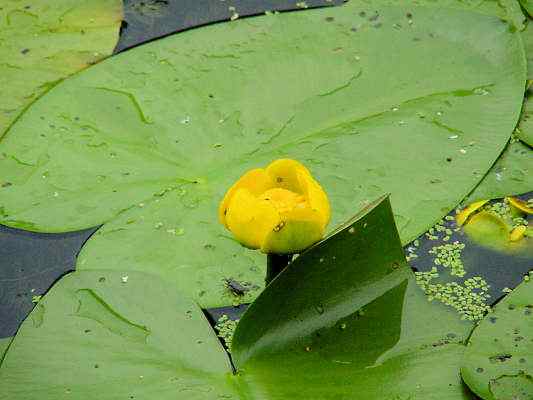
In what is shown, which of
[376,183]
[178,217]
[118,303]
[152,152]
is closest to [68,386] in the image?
[118,303]

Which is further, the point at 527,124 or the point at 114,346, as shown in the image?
the point at 527,124

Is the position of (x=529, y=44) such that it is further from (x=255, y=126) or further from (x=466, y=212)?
(x=255, y=126)

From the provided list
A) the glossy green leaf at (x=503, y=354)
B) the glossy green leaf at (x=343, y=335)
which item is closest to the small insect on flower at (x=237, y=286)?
the glossy green leaf at (x=343, y=335)

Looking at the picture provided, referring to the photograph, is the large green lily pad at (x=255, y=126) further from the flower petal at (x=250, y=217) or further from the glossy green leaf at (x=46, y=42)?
the flower petal at (x=250, y=217)

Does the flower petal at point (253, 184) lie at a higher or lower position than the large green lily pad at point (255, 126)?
higher

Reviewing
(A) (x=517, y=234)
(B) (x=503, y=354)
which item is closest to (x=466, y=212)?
(A) (x=517, y=234)

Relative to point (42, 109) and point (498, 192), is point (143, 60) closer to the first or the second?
point (42, 109)
